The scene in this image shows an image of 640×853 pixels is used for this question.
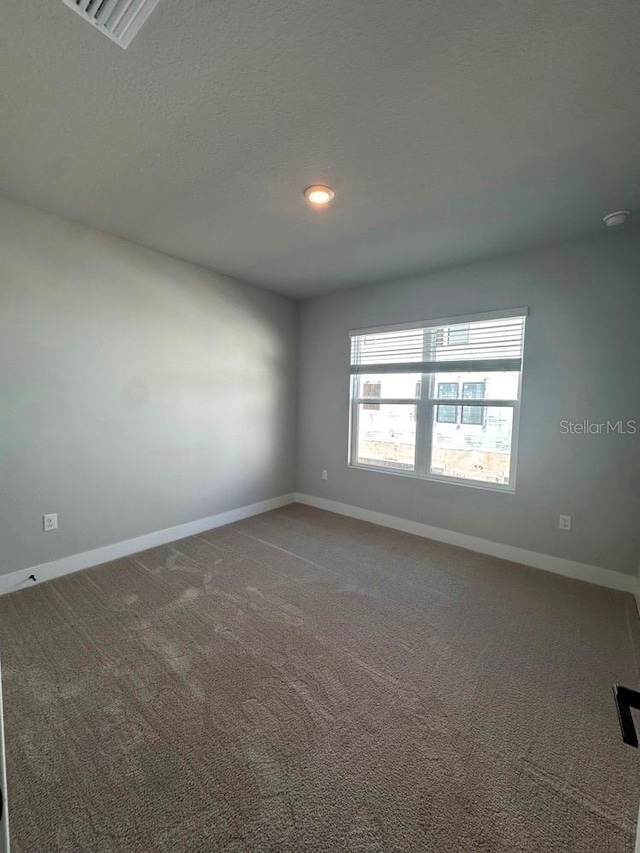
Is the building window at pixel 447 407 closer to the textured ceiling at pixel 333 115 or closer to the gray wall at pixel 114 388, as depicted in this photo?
the textured ceiling at pixel 333 115

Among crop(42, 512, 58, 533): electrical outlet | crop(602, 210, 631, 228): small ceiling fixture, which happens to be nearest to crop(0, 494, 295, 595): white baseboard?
crop(42, 512, 58, 533): electrical outlet

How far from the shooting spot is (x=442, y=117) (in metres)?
1.53

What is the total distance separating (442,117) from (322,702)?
265 centimetres

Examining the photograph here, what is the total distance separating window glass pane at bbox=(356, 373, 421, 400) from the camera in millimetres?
3590

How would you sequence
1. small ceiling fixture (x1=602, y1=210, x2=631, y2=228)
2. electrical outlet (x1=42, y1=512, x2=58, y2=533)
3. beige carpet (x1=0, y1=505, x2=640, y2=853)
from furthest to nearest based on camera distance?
electrical outlet (x1=42, y1=512, x2=58, y2=533) < small ceiling fixture (x1=602, y1=210, x2=631, y2=228) < beige carpet (x1=0, y1=505, x2=640, y2=853)

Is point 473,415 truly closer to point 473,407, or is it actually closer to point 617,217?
point 473,407

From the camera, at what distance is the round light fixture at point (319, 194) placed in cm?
205

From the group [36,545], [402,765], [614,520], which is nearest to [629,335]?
[614,520]

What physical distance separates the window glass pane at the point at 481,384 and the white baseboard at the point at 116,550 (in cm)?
243

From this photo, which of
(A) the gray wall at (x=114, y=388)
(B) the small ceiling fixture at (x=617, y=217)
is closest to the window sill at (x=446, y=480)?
(A) the gray wall at (x=114, y=388)

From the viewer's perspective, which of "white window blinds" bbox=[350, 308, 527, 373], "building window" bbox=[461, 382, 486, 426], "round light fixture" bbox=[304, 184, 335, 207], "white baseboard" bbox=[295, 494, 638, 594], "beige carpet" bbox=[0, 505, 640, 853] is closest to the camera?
"beige carpet" bbox=[0, 505, 640, 853]

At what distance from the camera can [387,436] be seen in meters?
3.80

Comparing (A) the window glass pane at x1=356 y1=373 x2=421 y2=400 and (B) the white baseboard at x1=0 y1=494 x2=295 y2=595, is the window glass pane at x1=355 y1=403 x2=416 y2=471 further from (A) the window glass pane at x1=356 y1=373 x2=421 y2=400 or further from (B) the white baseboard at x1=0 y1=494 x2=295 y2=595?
(B) the white baseboard at x1=0 y1=494 x2=295 y2=595

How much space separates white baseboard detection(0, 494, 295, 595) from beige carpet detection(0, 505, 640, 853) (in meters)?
0.13
